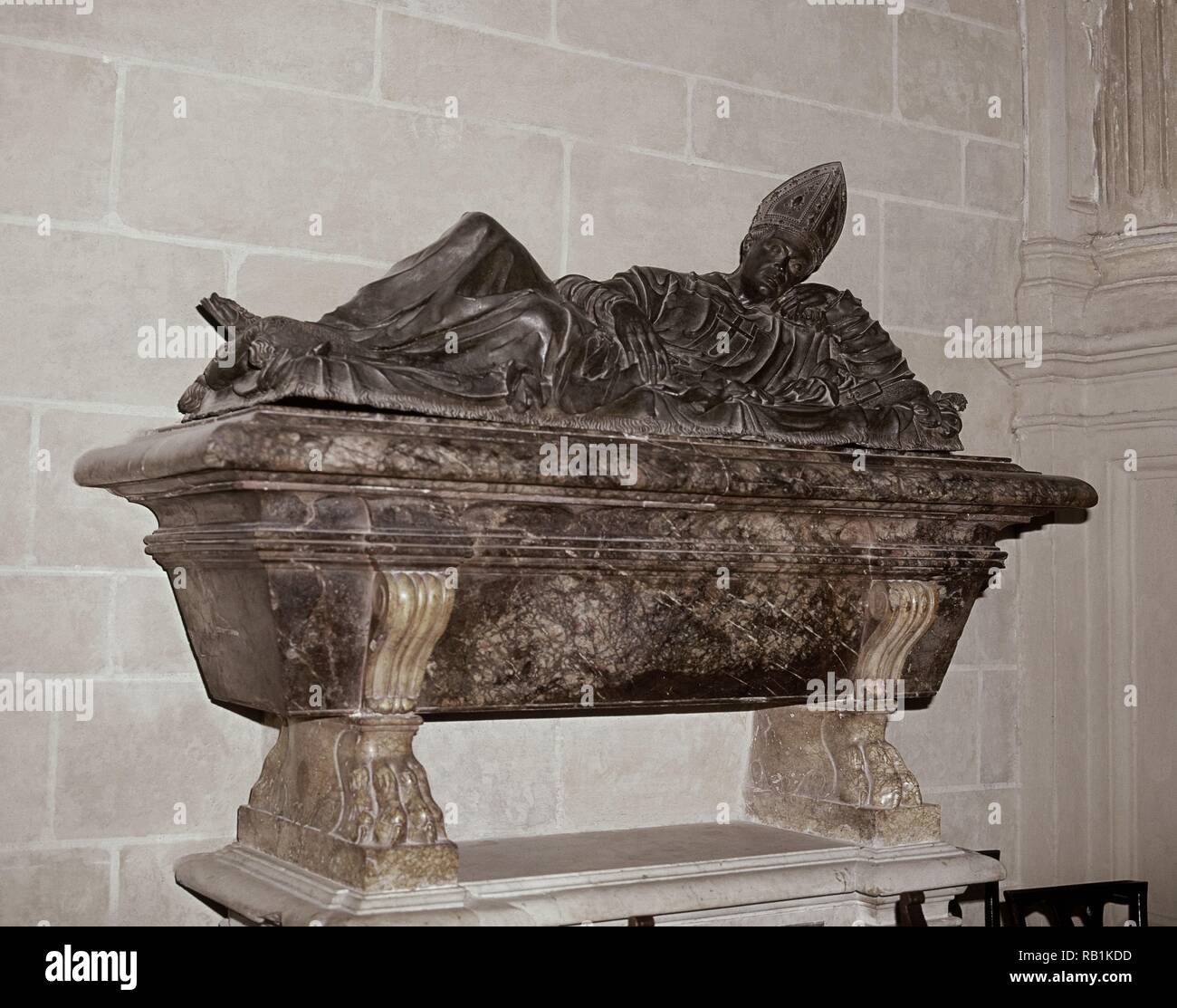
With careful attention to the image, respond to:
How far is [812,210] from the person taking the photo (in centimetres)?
330

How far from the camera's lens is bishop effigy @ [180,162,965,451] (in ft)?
8.25

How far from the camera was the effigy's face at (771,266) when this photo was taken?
3268 millimetres

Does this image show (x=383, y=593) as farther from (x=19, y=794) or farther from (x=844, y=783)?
(x=844, y=783)

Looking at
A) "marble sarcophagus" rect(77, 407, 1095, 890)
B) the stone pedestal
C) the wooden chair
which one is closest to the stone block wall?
"marble sarcophagus" rect(77, 407, 1095, 890)

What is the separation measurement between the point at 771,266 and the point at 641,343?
532mm

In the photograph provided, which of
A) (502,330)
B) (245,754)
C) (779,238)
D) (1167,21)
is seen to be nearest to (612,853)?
(245,754)

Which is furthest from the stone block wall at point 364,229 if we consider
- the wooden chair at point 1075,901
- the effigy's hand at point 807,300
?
the wooden chair at point 1075,901

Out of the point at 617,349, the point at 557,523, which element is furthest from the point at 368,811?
the point at 617,349

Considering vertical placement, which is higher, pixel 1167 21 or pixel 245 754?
pixel 1167 21

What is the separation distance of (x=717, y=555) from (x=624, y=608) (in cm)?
22

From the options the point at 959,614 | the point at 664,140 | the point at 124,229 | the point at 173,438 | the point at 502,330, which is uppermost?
the point at 664,140

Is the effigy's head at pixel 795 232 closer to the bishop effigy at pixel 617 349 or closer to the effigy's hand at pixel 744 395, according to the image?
the bishop effigy at pixel 617 349

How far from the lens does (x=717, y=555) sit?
8.99 ft

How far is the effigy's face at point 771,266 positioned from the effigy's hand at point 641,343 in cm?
41
